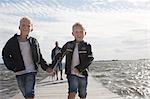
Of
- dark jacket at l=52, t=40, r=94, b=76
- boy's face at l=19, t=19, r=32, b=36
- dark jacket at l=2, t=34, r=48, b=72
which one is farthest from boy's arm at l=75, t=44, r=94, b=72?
boy's face at l=19, t=19, r=32, b=36

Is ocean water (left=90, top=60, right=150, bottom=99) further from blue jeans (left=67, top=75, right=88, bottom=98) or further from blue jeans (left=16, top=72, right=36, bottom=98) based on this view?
blue jeans (left=16, top=72, right=36, bottom=98)

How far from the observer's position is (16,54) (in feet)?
20.7

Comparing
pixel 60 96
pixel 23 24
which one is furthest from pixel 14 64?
pixel 60 96

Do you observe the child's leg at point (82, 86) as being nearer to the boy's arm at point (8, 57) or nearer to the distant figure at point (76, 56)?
the distant figure at point (76, 56)

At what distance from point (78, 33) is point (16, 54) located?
3.89 feet

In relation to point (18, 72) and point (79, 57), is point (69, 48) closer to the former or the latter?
point (79, 57)

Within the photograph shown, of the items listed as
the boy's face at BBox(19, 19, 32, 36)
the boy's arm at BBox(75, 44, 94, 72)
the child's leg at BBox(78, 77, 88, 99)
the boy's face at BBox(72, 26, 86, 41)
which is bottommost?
the child's leg at BBox(78, 77, 88, 99)

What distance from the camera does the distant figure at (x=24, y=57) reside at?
20.7 ft

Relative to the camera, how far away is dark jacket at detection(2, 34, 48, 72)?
6.30 metres

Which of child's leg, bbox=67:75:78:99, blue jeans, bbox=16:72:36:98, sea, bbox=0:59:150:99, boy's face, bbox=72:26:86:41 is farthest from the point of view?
sea, bbox=0:59:150:99

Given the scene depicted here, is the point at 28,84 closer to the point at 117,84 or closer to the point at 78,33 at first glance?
the point at 78,33

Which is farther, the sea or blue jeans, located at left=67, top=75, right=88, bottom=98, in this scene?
the sea

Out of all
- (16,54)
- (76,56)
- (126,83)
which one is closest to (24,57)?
(16,54)

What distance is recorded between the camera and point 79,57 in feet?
23.1
